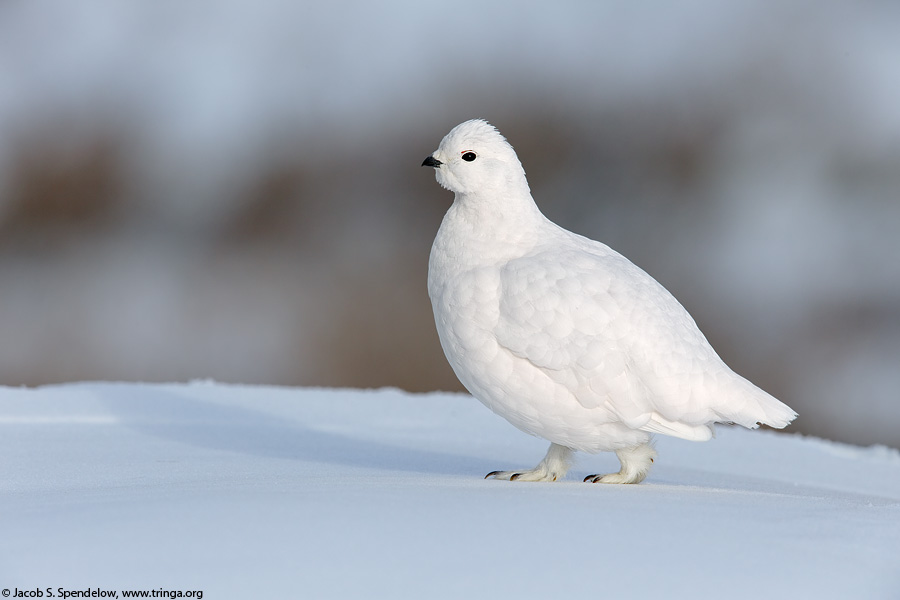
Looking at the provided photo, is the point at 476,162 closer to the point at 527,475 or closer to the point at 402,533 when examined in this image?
the point at 527,475

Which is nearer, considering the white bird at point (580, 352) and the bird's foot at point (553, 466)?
the white bird at point (580, 352)

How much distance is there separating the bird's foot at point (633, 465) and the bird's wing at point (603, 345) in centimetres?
17

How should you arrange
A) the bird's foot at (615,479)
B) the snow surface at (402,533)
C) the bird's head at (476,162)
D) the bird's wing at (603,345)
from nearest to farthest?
the snow surface at (402,533), the bird's wing at (603,345), the bird's foot at (615,479), the bird's head at (476,162)

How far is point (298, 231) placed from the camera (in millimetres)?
10516

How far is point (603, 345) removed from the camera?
2.94 m

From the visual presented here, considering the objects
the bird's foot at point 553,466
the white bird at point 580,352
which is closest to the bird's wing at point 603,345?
the white bird at point 580,352

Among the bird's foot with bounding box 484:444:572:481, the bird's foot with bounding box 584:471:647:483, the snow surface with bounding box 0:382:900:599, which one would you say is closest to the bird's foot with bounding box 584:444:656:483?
the bird's foot with bounding box 584:471:647:483

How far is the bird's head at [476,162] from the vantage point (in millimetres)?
3234

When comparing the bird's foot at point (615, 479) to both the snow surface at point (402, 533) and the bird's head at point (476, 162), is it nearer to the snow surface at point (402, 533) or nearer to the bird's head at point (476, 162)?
the snow surface at point (402, 533)

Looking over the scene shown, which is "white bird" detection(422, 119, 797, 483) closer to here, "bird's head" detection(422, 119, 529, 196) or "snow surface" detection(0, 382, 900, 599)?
"bird's head" detection(422, 119, 529, 196)

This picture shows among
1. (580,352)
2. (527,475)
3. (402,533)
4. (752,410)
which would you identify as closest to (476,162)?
(580,352)

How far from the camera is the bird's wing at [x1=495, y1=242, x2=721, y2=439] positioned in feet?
9.63

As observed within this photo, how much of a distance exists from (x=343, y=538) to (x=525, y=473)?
4.08 ft

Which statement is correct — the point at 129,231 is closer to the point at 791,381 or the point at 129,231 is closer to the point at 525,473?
the point at 791,381
